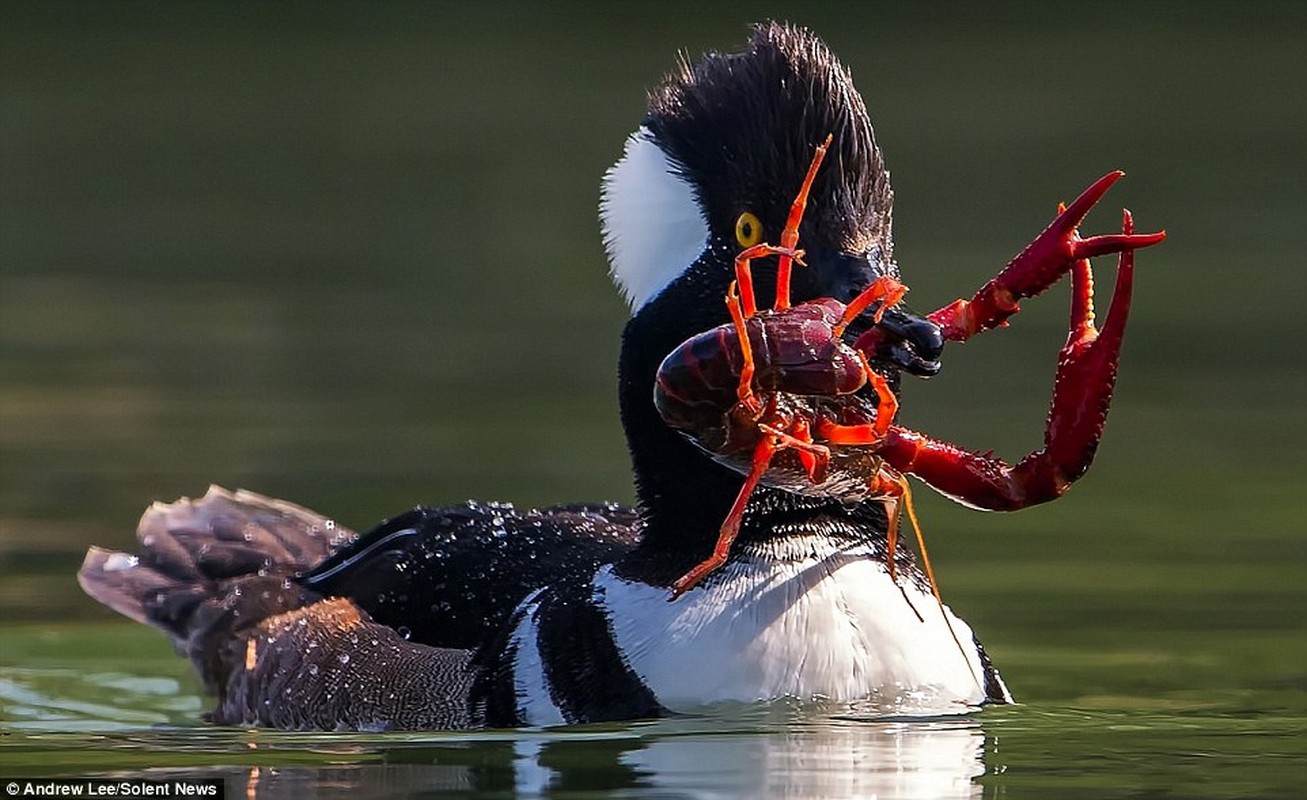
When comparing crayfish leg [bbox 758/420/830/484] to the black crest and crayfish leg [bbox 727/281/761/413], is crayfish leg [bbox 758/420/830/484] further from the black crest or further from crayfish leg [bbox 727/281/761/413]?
the black crest

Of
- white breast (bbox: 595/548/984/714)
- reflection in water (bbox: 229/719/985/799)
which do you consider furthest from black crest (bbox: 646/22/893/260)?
reflection in water (bbox: 229/719/985/799)

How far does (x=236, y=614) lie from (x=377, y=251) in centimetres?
783

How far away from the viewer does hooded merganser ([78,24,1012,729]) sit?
7.55 meters

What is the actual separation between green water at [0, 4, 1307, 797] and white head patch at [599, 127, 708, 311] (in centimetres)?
132

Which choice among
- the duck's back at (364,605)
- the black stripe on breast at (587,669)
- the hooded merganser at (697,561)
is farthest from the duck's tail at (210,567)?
the black stripe on breast at (587,669)

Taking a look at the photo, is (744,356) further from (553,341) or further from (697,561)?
(553,341)

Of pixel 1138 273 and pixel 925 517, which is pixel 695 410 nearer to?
pixel 925 517

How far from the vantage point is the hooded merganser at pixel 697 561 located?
297 inches

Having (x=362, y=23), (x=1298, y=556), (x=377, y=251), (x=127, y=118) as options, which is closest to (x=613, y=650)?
(x=1298, y=556)

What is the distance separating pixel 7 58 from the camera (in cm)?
2355

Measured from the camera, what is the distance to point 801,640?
7.52 m

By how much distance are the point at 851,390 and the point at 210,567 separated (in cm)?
362

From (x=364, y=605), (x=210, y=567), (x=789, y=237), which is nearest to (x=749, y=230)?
(x=789, y=237)

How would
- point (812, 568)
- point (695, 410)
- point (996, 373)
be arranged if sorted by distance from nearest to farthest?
point (695, 410), point (812, 568), point (996, 373)
